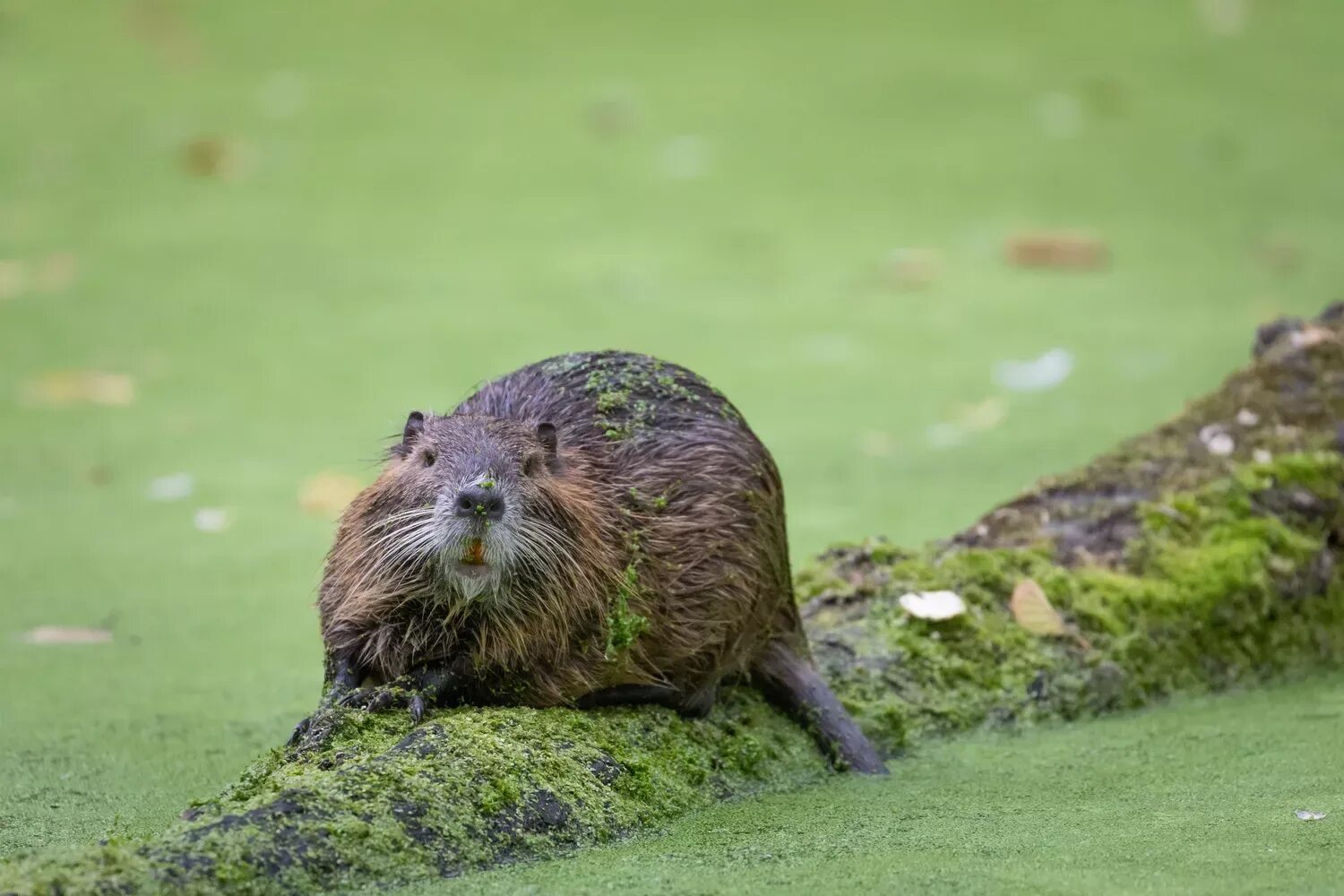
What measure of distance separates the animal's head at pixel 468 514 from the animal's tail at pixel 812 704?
674mm

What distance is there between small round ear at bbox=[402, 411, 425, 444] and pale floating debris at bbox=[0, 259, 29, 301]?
179 inches

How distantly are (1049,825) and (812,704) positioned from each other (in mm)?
699

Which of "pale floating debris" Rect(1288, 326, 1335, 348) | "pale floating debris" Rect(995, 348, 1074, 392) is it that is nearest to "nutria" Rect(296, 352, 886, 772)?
"pale floating debris" Rect(1288, 326, 1335, 348)

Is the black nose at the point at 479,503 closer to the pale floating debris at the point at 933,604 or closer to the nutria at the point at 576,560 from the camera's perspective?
the nutria at the point at 576,560

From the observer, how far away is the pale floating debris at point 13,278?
24.7 feet

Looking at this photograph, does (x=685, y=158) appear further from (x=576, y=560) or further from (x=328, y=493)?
(x=576, y=560)

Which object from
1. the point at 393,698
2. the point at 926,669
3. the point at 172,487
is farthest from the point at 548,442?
the point at 172,487

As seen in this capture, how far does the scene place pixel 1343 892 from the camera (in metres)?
2.70

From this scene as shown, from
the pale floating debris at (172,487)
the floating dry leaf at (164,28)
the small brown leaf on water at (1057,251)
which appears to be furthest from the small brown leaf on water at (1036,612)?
the floating dry leaf at (164,28)

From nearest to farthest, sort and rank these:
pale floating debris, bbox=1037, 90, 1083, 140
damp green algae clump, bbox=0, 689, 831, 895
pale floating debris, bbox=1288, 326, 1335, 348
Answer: damp green algae clump, bbox=0, 689, 831, 895
pale floating debris, bbox=1288, 326, 1335, 348
pale floating debris, bbox=1037, 90, 1083, 140

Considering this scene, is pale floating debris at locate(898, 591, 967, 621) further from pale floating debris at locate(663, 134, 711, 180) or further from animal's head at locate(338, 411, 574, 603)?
pale floating debris at locate(663, 134, 711, 180)

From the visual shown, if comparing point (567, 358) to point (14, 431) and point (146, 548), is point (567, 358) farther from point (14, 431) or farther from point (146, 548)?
point (14, 431)

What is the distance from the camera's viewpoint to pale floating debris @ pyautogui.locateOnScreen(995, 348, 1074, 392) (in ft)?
22.9

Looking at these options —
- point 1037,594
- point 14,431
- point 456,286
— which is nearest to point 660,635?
point 1037,594
